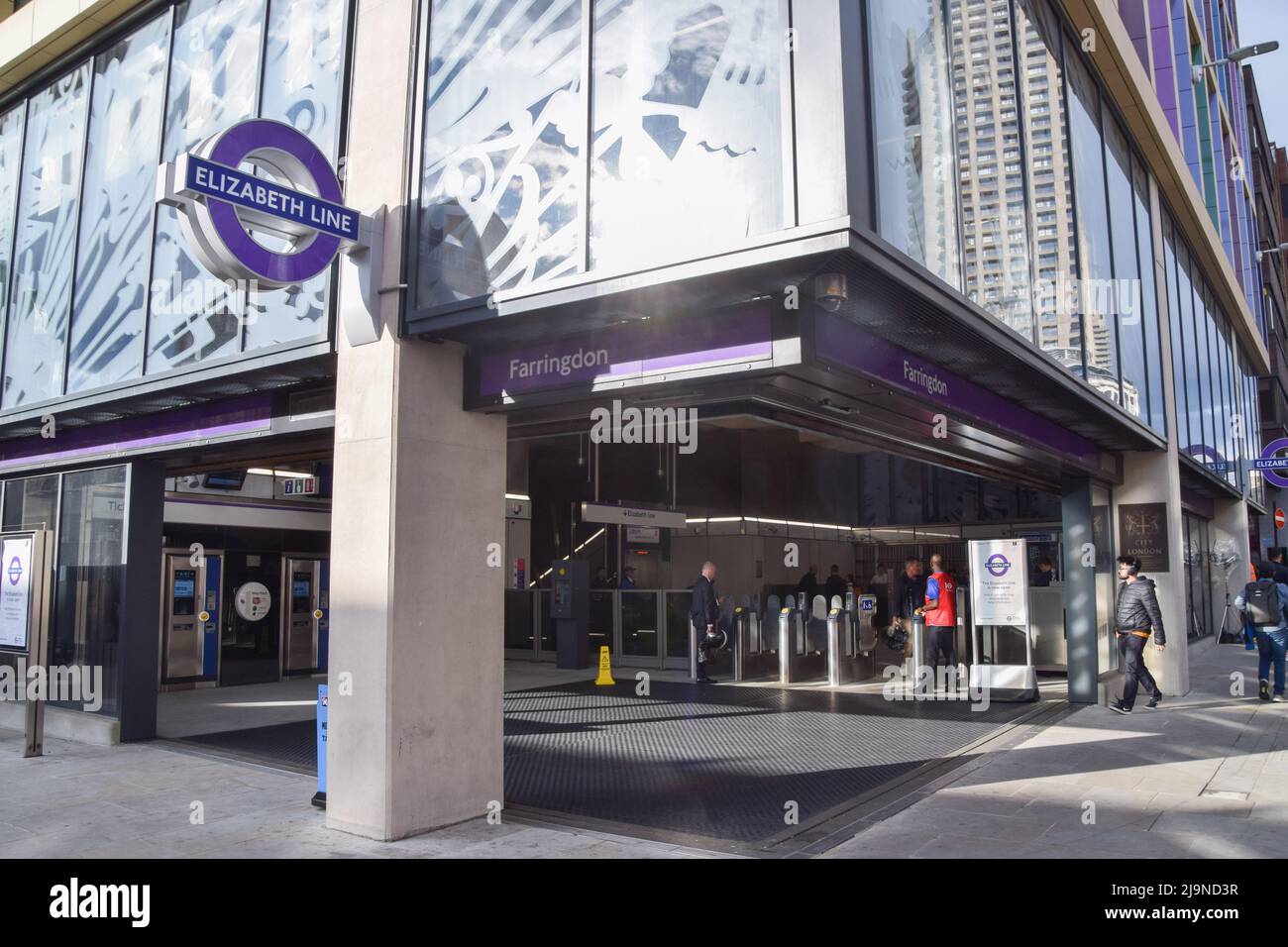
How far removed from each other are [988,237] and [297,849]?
693cm

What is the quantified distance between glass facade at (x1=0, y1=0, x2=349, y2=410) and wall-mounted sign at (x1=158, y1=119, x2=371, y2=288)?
85cm

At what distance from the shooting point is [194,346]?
9094mm

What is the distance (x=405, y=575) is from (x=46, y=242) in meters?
8.34

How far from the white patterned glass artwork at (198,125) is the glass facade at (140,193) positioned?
18 mm

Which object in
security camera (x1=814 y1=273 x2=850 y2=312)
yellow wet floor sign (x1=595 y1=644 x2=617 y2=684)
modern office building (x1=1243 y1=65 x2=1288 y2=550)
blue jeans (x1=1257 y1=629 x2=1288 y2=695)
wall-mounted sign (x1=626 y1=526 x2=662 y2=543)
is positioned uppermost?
modern office building (x1=1243 y1=65 x2=1288 y2=550)

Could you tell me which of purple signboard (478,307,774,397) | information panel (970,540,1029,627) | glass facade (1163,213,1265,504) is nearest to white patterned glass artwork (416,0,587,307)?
purple signboard (478,307,774,397)

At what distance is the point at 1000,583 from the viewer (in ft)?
43.0

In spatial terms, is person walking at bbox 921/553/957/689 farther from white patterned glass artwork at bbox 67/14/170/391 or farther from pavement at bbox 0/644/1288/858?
white patterned glass artwork at bbox 67/14/170/391

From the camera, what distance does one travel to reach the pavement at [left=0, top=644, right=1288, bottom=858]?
6004 millimetres

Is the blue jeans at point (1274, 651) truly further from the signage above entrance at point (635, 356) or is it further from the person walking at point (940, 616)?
the signage above entrance at point (635, 356)

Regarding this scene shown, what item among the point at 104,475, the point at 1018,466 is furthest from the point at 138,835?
the point at 1018,466
